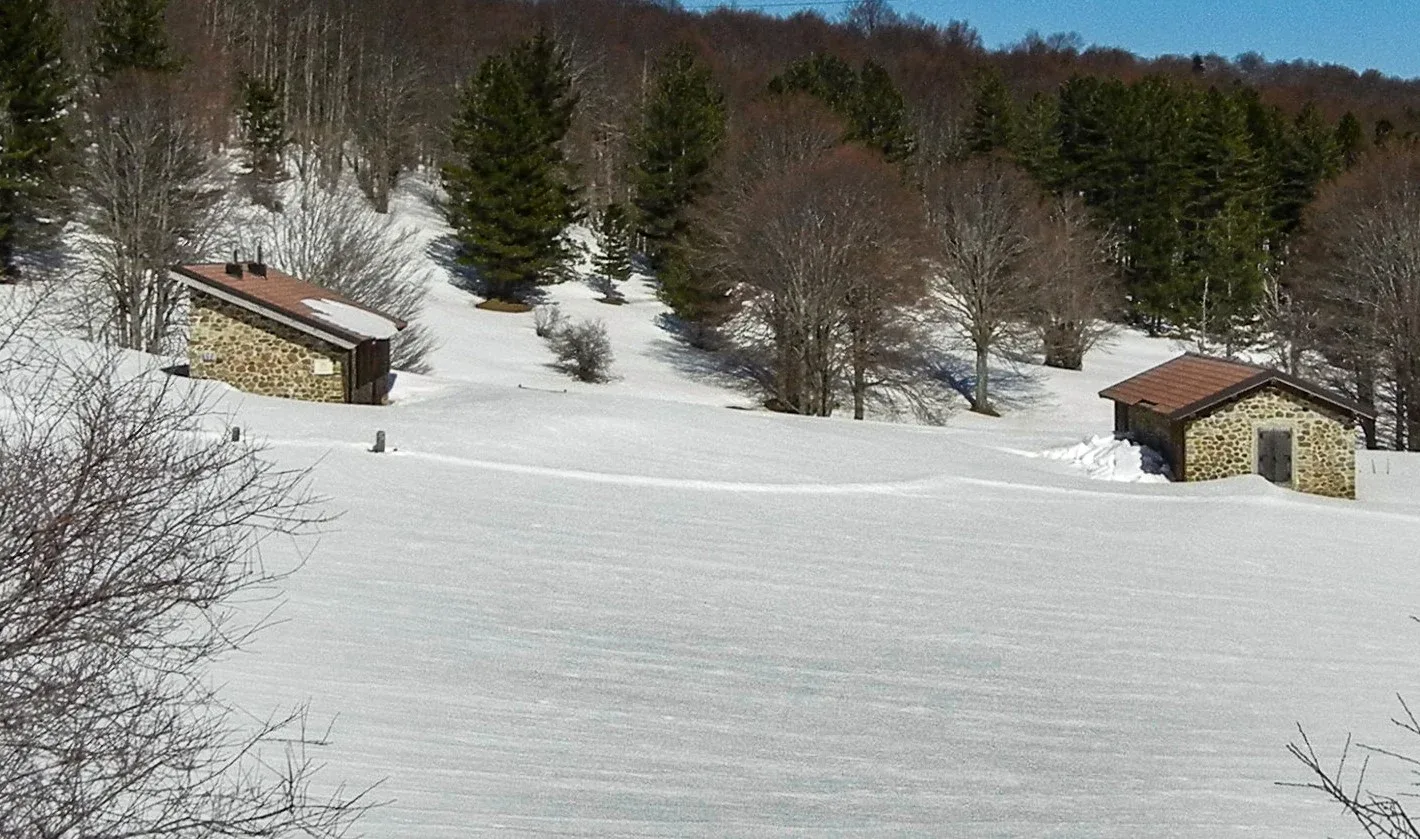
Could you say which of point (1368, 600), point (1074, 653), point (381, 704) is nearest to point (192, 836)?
point (381, 704)

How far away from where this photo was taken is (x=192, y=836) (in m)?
6.24

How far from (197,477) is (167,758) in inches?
63.7

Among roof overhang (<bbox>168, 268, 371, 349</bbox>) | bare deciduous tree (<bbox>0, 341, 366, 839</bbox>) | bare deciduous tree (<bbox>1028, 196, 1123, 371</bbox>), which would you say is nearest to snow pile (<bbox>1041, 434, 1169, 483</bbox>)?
roof overhang (<bbox>168, 268, 371, 349</bbox>)

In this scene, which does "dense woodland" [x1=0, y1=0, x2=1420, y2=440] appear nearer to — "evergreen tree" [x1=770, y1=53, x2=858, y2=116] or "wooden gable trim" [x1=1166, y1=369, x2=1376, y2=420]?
"evergreen tree" [x1=770, y1=53, x2=858, y2=116]

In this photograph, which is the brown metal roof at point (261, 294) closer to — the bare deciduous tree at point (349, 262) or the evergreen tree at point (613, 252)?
the bare deciduous tree at point (349, 262)

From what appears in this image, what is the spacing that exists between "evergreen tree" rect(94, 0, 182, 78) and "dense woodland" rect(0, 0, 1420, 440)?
12 centimetres

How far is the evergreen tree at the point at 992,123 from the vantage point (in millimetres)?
71438

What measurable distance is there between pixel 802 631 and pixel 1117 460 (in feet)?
54.5

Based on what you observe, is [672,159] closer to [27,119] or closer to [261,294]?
[27,119]

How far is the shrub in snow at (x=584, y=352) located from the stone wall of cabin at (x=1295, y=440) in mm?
21522

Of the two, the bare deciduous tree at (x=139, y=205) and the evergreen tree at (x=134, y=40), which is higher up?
the evergreen tree at (x=134, y=40)

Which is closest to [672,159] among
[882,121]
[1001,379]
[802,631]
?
[882,121]

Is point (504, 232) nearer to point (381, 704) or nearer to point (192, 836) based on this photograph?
point (381, 704)

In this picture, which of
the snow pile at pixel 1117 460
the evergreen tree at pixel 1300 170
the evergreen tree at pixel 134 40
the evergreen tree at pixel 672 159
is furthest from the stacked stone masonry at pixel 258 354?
the evergreen tree at pixel 1300 170
